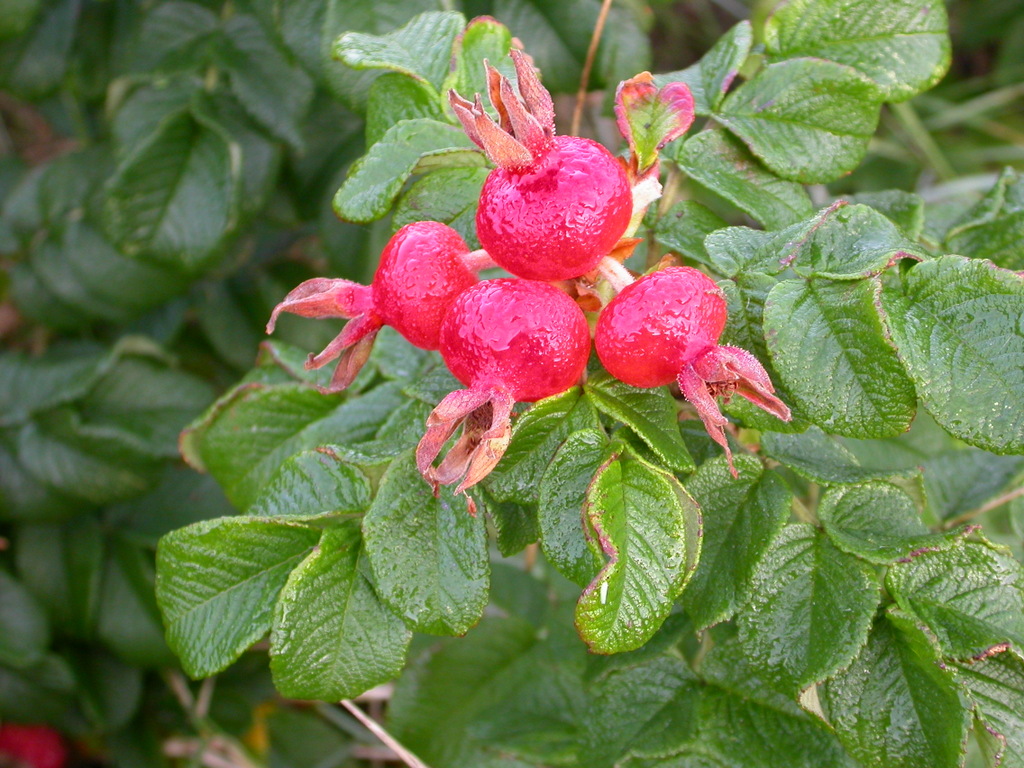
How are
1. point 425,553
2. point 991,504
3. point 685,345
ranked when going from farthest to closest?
point 991,504 < point 425,553 < point 685,345

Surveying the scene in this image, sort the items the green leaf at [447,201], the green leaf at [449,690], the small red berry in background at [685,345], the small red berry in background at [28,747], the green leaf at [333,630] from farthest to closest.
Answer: the small red berry in background at [28,747], the green leaf at [449,690], the green leaf at [447,201], the green leaf at [333,630], the small red berry in background at [685,345]

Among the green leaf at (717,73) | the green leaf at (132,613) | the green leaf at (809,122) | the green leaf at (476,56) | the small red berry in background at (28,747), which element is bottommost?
the small red berry in background at (28,747)

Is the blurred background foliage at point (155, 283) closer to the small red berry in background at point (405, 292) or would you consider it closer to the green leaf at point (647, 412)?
the small red berry in background at point (405, 292)

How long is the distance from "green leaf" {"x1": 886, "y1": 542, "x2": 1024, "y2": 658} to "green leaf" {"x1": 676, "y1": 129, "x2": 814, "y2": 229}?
1.08ft

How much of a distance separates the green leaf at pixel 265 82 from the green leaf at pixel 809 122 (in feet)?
2.87

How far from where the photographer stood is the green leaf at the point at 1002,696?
68 centimetres

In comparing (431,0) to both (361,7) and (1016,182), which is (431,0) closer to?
(361,7)

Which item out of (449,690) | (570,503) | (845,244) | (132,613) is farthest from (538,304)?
(132,613)

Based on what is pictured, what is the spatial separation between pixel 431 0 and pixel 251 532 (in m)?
0.70

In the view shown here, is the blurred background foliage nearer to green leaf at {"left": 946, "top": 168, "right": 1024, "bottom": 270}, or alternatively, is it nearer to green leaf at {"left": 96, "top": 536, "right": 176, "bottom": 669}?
green leaf at {"left": 96, "top": 536, "right": 176, "bottom": 669}

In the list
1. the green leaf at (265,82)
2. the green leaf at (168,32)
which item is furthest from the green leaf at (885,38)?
the green leaf at (168,32)

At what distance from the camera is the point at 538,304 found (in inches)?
24.7

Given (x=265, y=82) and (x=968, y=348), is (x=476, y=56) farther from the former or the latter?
(x=265, y=82)

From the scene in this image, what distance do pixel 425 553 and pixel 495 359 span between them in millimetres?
199
